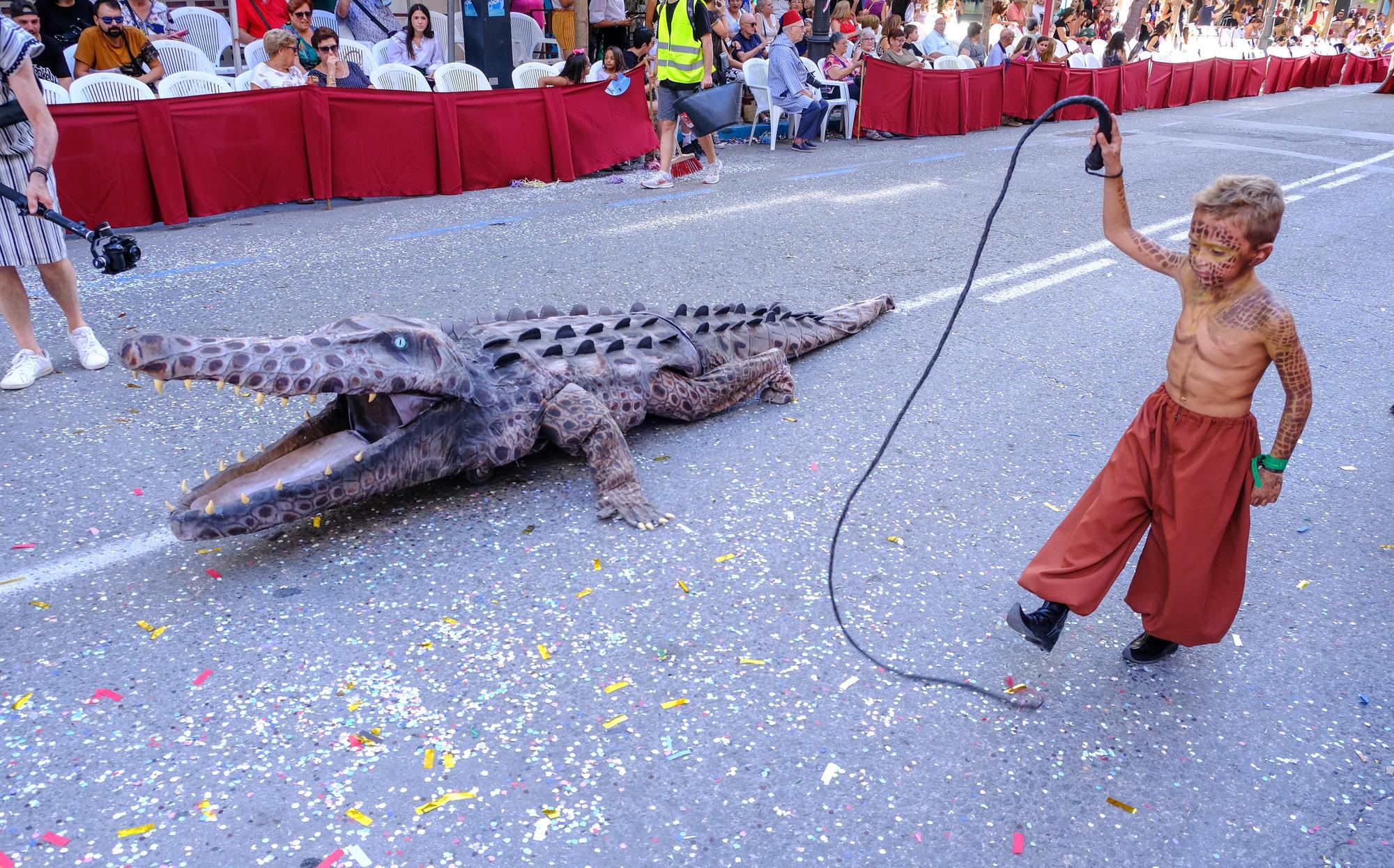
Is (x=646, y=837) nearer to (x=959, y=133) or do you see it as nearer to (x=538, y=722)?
(x=538, y=722)

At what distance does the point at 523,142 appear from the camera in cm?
1017

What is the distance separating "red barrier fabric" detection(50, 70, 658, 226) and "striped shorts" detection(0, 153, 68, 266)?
321cm

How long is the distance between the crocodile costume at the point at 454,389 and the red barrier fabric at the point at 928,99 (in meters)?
10.3

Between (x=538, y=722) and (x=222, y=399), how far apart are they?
115 inches

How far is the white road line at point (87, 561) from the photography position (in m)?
3.13

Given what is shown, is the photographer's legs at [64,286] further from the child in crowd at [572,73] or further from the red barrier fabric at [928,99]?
the red barrier fabric at [928,99]

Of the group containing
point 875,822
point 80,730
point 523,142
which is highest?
point 523,142

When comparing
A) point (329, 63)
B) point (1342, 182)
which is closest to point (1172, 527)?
point (329, 63)

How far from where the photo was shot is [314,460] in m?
3.30

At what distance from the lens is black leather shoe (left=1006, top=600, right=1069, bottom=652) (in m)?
2.85

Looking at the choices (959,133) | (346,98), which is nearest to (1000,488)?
(346,98)

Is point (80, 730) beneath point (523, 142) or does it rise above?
beneath

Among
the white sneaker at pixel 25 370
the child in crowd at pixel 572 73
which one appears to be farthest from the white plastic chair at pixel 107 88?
the white sneaker at pixel 25 370

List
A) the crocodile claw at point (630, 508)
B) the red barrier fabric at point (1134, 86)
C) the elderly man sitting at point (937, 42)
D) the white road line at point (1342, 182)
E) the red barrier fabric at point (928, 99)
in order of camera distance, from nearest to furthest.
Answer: the crocodile claw at point (630, 508)
the white road line at point (1342, 182)
the red barrier fabric at point (928, 99)
the elderly man sitting at point (937, 42)
the red barrier fabric at point (1134, 86)
